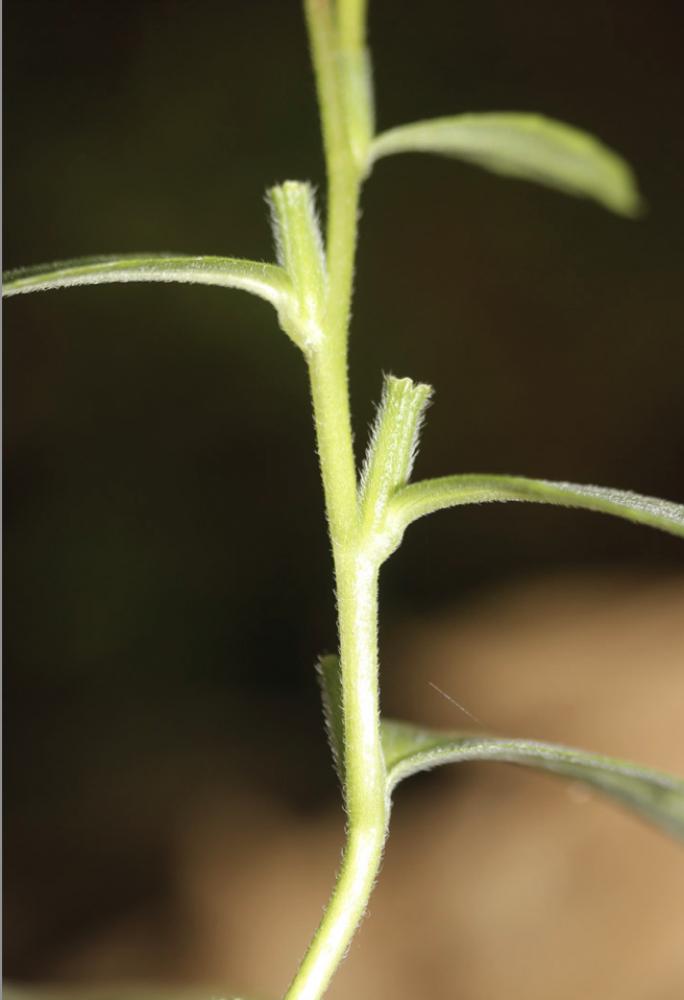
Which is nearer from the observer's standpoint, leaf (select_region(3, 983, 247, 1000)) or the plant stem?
the plant stem

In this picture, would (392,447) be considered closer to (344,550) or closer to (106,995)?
(344,550)

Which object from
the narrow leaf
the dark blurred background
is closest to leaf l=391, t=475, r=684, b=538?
the narrow leaf

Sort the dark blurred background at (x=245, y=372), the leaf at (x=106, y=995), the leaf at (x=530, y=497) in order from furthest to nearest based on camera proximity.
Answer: the dark blurred background at (x=245, y=372)
the leaf at (x=106, y=995)
the leaf at (x=530, y=497)

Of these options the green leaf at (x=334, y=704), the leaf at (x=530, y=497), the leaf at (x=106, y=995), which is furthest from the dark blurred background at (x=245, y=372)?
the leaf at (x=530, y=497)

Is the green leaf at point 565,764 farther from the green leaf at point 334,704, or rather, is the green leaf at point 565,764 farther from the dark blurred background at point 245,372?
the dark blurred background at point 245,372

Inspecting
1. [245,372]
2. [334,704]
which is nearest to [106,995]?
[334,704]

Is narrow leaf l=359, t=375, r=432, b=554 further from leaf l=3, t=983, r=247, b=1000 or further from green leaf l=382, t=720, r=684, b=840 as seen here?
leaf l=3, t=983, r=247, b=1000

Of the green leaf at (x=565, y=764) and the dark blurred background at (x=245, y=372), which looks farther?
the dark blurred background at (x=245, y=372)
